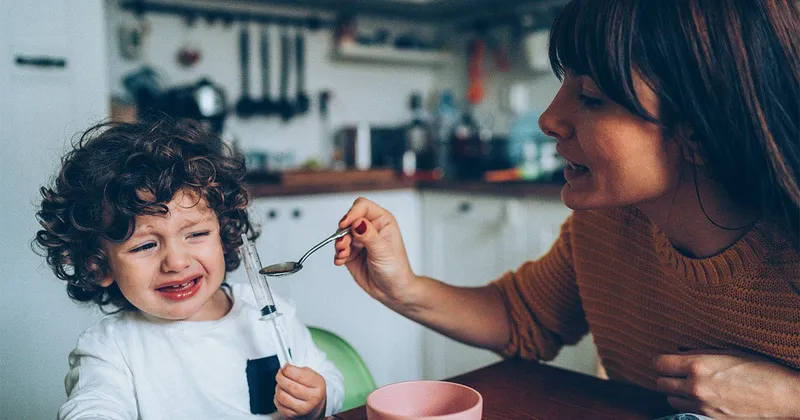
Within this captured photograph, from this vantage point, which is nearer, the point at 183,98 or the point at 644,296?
the point at 644,296

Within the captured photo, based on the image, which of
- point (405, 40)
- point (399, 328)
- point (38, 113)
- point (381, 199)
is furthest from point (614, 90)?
point (405, 40)

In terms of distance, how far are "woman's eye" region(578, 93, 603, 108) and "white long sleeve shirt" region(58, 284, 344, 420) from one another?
0.55 meters

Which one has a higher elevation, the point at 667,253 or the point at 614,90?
the point at 614,90

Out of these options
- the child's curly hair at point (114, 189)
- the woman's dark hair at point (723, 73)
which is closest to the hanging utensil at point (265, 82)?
the child's curly hair at point (114, 189)

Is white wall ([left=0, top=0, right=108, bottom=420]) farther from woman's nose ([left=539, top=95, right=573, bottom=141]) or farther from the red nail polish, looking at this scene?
woman's nose ([left=539, top=95, right=573, bottom=141])

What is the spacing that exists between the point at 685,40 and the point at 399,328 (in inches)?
88.6

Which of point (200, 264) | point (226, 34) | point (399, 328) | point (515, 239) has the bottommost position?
point (399, 328)

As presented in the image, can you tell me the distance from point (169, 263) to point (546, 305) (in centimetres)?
61

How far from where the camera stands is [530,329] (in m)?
1.19

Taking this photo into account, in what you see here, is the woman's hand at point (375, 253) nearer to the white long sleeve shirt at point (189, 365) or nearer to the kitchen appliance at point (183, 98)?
the white long sleeve shirt at point (189, 365)

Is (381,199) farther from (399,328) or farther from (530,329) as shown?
(530,329)

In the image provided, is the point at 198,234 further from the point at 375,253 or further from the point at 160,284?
the point at 375,253

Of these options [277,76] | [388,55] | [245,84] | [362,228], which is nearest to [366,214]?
[362,228]

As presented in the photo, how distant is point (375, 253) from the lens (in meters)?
1.11
